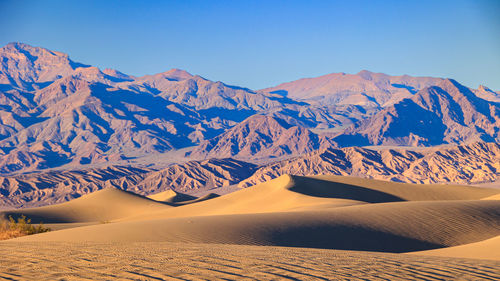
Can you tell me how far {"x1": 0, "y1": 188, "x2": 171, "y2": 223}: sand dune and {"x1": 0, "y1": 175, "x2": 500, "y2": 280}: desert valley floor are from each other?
17226 millimetres

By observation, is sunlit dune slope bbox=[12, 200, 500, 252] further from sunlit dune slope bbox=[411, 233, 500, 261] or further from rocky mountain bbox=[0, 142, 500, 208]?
rocky mountain bbox=[0, 142, 500, 208]

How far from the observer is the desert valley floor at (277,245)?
1223 cm

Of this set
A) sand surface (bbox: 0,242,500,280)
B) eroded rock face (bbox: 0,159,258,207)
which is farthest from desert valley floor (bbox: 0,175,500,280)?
eroded rock face (bbox: 0,159,258,207)

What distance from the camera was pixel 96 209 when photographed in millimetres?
79188

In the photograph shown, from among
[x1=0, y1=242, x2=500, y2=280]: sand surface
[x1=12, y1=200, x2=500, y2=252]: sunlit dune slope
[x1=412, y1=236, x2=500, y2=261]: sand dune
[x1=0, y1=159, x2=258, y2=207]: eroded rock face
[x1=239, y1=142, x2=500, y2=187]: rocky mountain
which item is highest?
[x1=239, y1=142, x2=500, y2=187]: rocky mountain

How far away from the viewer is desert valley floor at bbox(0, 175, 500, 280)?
12227 millimetres

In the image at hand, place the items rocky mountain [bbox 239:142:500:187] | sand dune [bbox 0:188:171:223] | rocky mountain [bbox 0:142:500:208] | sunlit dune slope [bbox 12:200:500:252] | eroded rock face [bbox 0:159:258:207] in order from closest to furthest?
sunlit dune slope [bbox 12:200:500:252] < sand dune [bbox 0:188:171:223] < eroded rock face [bbox 0:159:258:207] < rocky mountain [bbox 0:142:500:208] < rocky mountain [bbox 239:142:500:187]

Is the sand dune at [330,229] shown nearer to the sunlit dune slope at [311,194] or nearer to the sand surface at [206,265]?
the sand surface at [206,265]

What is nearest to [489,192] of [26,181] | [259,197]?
[259,197]

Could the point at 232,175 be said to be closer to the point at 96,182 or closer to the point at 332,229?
the point at 96,182

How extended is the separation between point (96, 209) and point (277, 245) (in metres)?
59.9

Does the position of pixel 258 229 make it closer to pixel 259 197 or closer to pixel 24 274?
pixel 24 274

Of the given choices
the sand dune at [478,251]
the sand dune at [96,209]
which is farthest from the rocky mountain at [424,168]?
the sand dune at [478,251]

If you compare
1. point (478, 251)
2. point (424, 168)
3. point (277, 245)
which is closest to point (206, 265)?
point (277, 245)
